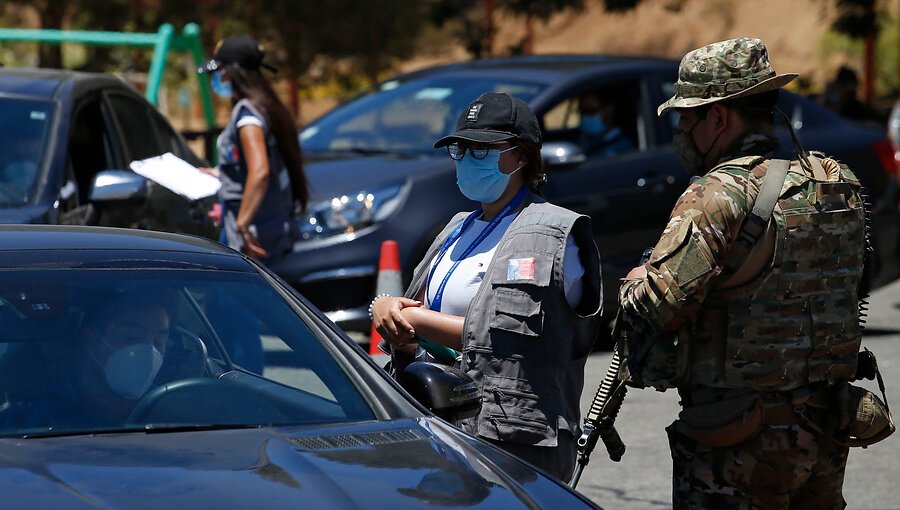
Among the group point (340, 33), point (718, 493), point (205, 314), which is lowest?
point (340, 33)

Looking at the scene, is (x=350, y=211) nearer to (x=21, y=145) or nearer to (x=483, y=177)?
(x=21, y=145)

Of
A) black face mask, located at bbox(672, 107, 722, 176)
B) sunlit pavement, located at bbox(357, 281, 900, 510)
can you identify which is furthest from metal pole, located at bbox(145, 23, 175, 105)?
black face mask, located at bbox(672, 107, 722, 176)

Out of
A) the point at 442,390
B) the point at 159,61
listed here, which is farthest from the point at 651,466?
the point at 159,61

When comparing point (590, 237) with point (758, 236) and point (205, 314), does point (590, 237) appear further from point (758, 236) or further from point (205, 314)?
point (205, 314)

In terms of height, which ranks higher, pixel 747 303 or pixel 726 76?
pixel 726 76

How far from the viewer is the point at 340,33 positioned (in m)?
23.8

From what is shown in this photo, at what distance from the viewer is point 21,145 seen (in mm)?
6504

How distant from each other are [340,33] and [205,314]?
66.6 feet

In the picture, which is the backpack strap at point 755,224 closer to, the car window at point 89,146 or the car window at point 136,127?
the car window at point 89,146

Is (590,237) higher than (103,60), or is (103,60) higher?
(590,237)

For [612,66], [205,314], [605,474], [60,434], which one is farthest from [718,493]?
[612,66]

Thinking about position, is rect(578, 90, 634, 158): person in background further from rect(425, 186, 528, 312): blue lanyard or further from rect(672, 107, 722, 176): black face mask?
rect(672, 107, 722, 176): black face mask

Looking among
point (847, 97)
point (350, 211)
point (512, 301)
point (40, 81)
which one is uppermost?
point (40, 81)

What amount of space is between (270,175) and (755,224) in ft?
12.4
